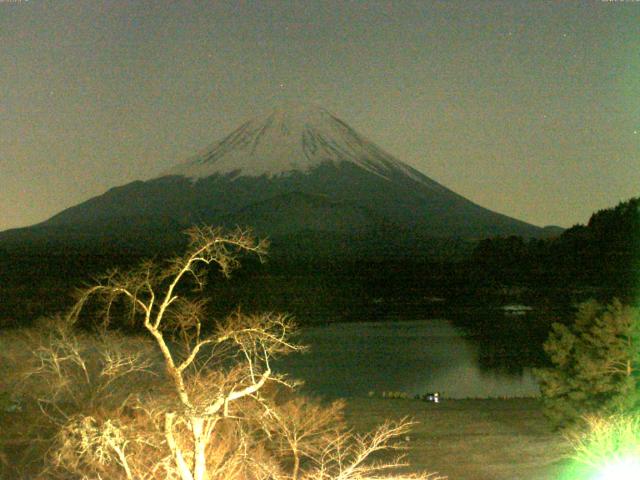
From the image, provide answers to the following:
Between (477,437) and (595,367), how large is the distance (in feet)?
12.4

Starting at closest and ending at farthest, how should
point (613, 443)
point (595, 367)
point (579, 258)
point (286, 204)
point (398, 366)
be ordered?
point (613, 443)
point (595, 367)
point (398, 366)
point (579, 258)
point (286, 204)

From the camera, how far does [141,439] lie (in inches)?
231

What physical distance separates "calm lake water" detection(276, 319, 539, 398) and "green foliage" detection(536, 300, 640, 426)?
9.47 meters

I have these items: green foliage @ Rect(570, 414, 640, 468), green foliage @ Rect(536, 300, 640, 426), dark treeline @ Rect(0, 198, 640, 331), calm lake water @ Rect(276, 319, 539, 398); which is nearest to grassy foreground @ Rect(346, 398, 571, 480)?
green foliage @ Rect(536, 300, 640, 426)

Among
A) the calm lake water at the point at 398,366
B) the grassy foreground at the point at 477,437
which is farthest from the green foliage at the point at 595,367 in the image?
the calm lake water at the point at 398,366

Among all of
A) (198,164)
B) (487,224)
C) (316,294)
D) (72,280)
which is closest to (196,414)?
(72,280)

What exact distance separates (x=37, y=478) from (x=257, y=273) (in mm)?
54440

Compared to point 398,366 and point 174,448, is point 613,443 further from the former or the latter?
point 398,366

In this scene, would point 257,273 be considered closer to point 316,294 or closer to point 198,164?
point 316,294

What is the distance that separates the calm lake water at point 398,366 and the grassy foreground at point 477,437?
292cm

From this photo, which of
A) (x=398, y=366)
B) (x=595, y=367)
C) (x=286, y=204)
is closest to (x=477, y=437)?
(x=595, y=367)

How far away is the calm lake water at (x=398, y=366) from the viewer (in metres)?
23.3

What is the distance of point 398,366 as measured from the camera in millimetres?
27406

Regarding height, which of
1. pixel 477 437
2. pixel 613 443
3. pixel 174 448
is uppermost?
pixel 174 448
